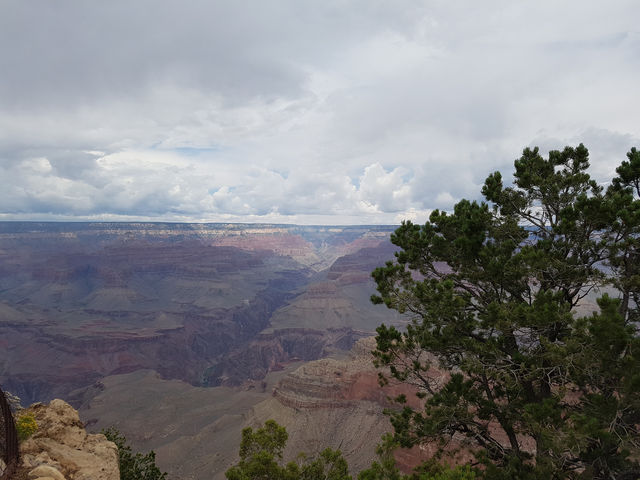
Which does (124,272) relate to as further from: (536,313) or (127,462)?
Answer: (536,313)

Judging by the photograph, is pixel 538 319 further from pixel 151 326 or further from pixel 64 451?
pixel 151 326

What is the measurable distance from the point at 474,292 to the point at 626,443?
5.02 m

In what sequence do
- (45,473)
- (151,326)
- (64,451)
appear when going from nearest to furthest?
(45,473), (64,451), (151,326)

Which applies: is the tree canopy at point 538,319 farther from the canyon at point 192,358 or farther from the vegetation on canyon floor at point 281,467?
the canyon at point 192,358

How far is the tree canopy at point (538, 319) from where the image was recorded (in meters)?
7.69

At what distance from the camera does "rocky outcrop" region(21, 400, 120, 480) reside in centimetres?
855

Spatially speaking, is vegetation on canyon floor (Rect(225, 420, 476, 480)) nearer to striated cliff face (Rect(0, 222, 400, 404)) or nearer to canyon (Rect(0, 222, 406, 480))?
canyon (Rect(0, 222, 406, 480))

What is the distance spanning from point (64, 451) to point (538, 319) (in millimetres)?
12933

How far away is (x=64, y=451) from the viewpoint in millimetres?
9602

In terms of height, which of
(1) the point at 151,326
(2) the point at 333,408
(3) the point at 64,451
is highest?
(3) the point at 64,451

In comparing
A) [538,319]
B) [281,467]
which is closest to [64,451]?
[281,467]

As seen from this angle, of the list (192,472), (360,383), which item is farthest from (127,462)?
(360,383)

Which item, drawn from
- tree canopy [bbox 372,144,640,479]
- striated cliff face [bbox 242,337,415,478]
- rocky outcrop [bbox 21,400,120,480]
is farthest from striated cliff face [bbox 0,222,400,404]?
tree canopy [bbox 372,144,640,479]

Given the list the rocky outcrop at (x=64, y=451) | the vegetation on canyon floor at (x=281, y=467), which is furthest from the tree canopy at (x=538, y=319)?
the rocky outcrop at (x=64, y=451)
